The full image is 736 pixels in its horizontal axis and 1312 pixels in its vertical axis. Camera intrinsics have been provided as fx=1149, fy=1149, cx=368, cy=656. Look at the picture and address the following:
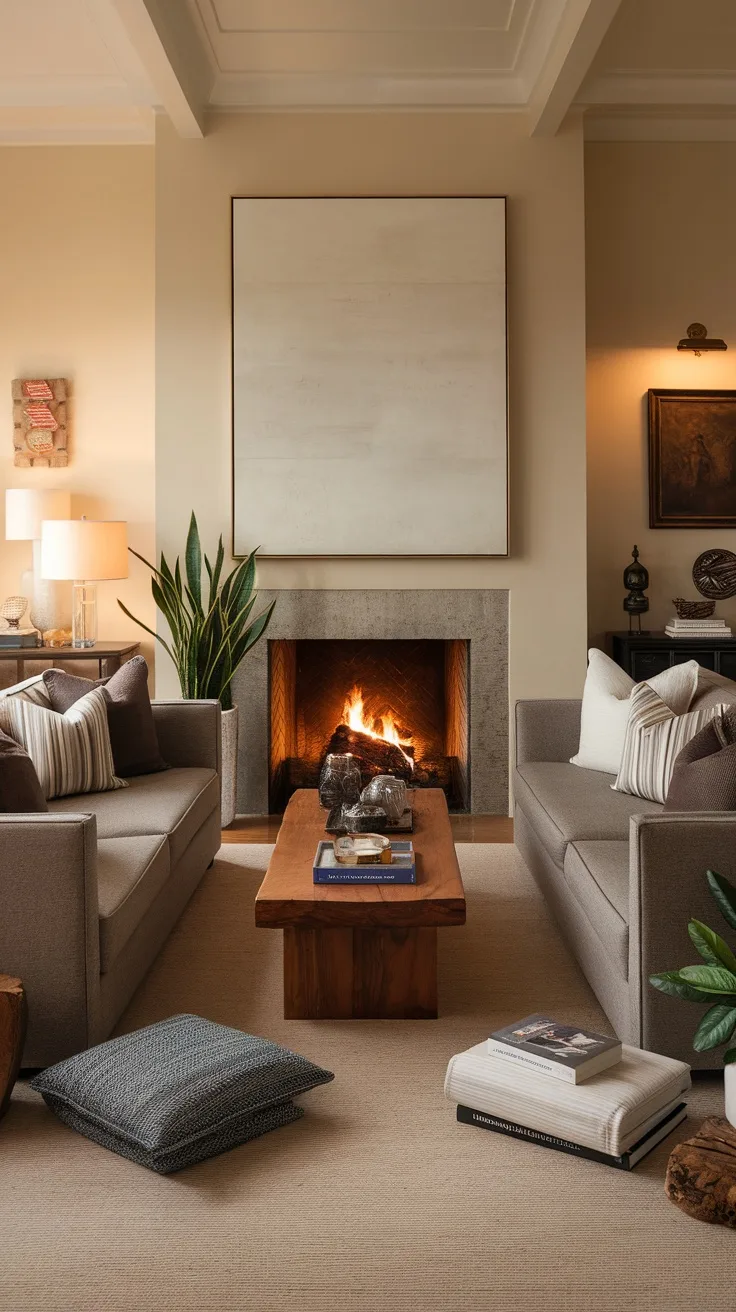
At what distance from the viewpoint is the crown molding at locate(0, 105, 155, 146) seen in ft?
17.4

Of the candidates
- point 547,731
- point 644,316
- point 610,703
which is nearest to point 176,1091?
point 610,703

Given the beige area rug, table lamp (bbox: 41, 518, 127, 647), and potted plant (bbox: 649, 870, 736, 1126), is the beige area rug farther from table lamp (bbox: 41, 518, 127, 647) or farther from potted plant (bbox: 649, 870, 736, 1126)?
table lamp (bbox: 41, 518, 127, 647)

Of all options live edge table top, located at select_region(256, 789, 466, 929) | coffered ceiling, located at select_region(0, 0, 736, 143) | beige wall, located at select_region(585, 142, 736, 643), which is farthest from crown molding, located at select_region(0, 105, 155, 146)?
live edge table top, located at select_region(256, 789, 466, 929)

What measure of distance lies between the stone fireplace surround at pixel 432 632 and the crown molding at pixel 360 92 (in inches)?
83.3

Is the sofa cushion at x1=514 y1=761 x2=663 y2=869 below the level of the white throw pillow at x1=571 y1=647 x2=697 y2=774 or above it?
below

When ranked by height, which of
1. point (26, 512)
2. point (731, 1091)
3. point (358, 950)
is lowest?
point (731, 1091)

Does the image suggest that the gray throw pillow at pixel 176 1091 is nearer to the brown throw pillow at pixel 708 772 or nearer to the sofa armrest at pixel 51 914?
the sofa armrest at pixel 51 914

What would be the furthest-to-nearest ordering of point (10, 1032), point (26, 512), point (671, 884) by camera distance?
point (26, 512) < point (671, 884) < point (10, 1032)

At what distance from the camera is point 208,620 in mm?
4980

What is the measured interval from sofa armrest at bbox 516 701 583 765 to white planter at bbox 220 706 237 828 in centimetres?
137

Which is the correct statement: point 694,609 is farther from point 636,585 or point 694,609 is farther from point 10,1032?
point 10,1032

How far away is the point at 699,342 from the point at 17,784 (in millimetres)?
4030

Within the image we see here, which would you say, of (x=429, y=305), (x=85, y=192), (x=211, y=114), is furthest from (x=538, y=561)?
(x=85, y=192)

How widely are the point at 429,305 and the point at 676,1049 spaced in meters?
3.55
